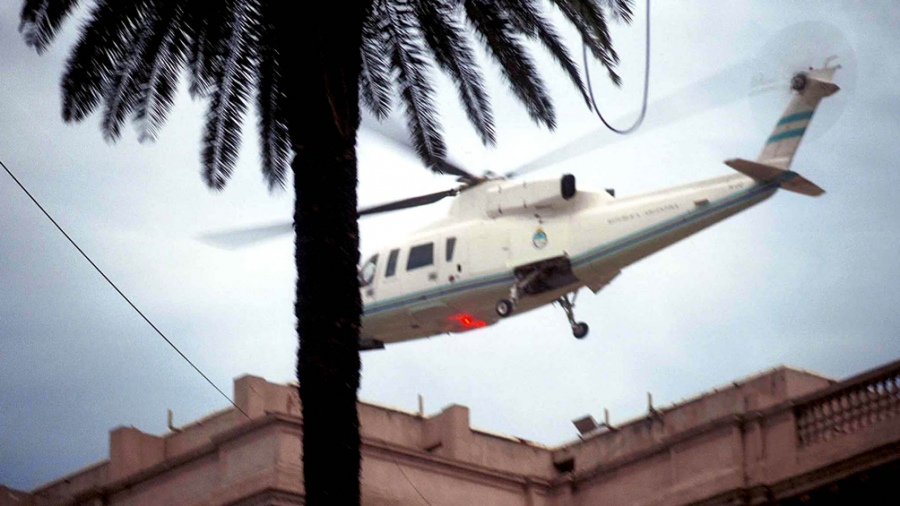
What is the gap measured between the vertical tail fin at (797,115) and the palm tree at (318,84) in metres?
18.1

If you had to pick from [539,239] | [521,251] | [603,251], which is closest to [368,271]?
[521,251]

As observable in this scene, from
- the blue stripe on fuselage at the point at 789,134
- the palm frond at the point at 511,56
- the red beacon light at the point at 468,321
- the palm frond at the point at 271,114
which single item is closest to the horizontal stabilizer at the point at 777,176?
the blue stripe on fuselage at the point at 789,134

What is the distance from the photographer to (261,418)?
3338cm

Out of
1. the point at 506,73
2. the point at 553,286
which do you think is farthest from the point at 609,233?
the point at 506,73

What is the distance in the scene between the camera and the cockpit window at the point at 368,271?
46.6 metres

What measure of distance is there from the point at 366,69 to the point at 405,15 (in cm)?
97

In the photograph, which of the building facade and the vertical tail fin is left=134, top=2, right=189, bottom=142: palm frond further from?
the vertical tail fin

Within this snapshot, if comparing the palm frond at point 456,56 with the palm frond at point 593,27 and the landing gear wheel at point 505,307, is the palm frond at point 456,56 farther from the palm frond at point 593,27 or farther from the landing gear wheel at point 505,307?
the landing gear wheel at point 505,307

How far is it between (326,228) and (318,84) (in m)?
1.54

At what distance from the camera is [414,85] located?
23359 millimetres

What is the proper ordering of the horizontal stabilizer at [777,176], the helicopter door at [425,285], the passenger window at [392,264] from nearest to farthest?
the horizontal stabilizer at [777,176], the helicopter door at [425,285], the passenger window at [392,264]

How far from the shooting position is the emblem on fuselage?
4297 cm

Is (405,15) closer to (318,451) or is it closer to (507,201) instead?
(318,451)

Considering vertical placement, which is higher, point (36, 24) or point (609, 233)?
point (609, 233)
